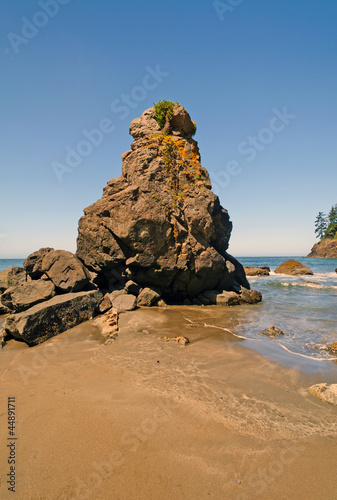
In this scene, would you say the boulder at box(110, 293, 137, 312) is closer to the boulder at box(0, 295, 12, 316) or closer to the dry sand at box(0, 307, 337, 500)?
the dry sand at box(0, 307, 337, 500)

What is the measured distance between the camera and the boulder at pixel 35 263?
11453mm

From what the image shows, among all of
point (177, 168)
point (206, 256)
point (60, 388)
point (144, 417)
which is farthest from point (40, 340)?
point (177, 168)

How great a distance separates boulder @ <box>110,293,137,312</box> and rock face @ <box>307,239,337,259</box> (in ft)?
297

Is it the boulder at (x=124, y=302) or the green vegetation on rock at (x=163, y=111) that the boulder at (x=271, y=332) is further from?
the green vegetation on rock at (x=163, y=111)

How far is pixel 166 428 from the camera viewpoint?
350cm

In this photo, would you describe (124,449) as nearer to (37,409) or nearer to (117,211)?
(37,409)

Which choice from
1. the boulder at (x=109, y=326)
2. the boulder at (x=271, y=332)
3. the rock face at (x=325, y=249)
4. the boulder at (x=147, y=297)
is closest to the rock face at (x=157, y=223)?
the boulder at (x=147, y=297)

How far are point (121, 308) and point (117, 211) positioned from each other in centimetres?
512

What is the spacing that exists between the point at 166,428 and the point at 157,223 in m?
9.70

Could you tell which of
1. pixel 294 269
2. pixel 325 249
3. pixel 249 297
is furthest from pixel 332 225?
pixel 249 297

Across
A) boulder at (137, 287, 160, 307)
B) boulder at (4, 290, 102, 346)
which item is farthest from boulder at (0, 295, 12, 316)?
boulder at (137, 287, 160, 307)

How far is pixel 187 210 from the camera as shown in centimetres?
1384

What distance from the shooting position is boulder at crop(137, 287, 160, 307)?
12289 mm

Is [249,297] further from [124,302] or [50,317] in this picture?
[50,317]
